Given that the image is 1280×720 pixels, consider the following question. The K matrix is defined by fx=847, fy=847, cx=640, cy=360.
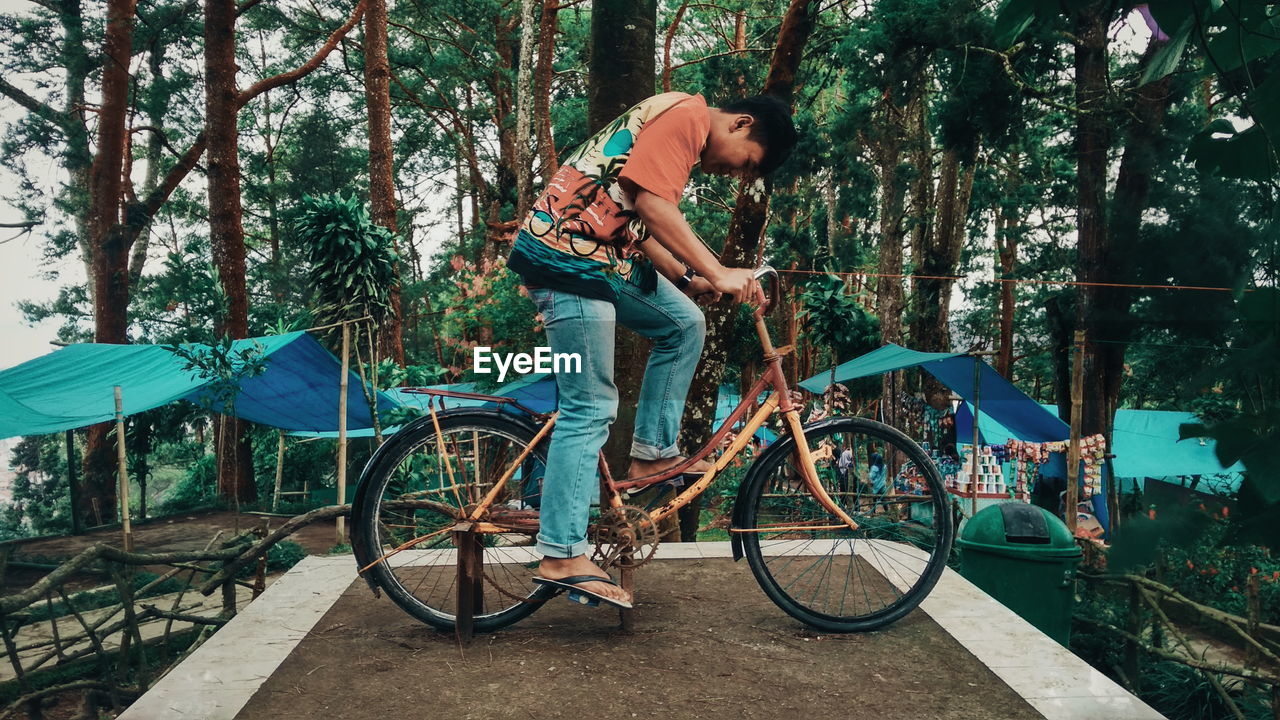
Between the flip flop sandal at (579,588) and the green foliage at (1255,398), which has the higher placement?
the green foliage at (1255,398)

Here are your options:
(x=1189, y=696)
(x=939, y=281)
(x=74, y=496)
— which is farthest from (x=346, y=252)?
(x=939, y=281)

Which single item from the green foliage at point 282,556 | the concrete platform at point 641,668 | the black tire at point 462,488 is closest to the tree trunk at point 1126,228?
the concrete platform at point 641,668

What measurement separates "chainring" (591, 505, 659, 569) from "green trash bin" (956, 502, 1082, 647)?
2152 mm

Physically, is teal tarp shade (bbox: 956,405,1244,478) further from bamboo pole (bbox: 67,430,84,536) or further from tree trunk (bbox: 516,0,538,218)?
bamboo pole (bbox: 67,430,84,536)

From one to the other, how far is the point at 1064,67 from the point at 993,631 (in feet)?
38.4

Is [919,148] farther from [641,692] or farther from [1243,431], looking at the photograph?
[1243,431]

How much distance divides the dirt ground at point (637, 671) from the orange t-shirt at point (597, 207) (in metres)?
1.19

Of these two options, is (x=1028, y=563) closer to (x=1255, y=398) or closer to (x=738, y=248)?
(x=1255, y=398)

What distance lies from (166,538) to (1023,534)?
1507cm

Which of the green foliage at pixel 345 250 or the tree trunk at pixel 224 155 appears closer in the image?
the green foliage at pixel 345 250

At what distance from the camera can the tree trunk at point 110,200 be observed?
15.1 m

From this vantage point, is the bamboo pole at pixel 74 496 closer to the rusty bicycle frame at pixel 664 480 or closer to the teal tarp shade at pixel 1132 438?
the rusty bicycle frame at pixel 664 480

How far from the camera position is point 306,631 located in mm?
2988

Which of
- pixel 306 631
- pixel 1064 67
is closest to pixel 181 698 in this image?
pixel 306 631
